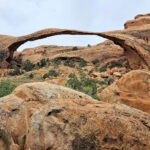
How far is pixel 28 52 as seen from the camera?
1921 inches

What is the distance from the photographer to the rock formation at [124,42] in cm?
3312

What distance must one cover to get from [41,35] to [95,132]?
29975 millimetres

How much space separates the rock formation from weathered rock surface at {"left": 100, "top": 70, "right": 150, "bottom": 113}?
2051 centimetres

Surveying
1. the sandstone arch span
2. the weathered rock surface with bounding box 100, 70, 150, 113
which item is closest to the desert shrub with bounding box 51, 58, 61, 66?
the sandstone arch span

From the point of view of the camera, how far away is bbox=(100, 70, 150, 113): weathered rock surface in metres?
11.3

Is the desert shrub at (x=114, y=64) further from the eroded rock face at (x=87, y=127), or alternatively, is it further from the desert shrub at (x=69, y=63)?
the eroded rock face at (x=87, y=127)

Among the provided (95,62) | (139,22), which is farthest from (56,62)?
(139,22)

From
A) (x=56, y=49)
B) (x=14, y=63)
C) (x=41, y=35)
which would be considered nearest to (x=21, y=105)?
(x=41, y=35)

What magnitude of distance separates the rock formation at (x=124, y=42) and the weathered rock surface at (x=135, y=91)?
2051cm

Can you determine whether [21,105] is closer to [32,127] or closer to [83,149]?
[32,127]

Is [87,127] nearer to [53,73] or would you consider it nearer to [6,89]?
[6,89]

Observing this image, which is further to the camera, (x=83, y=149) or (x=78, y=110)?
(x=78, y=110)

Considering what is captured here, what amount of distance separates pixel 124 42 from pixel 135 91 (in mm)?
22705

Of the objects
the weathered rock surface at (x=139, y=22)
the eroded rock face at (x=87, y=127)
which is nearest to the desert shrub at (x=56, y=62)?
the weathered rock surface at (x=139, y=22)
